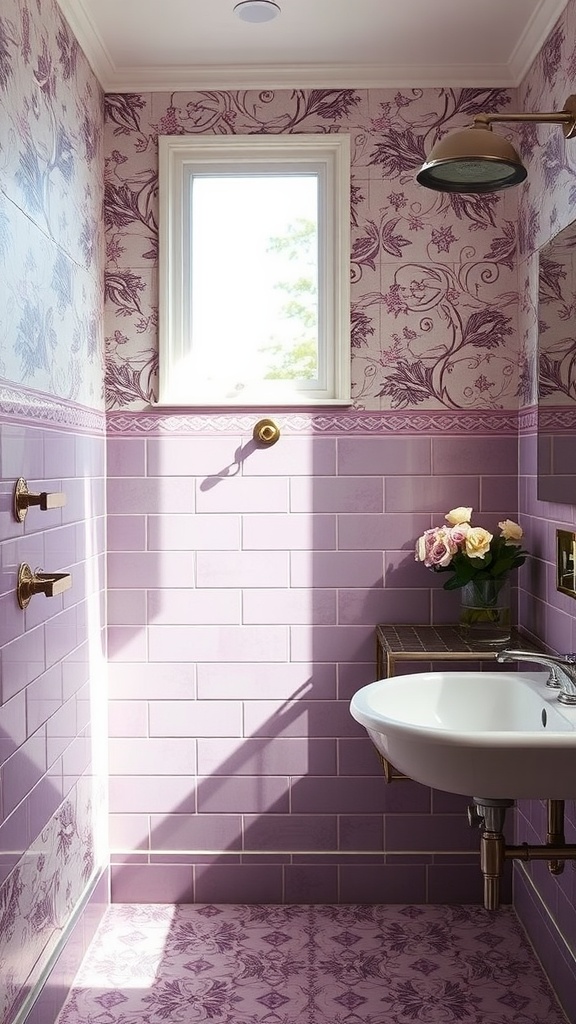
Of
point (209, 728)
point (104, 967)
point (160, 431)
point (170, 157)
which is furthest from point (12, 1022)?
point (170, 157)

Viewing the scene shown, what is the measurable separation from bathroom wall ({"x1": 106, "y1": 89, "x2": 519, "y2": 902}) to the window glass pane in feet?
0.28

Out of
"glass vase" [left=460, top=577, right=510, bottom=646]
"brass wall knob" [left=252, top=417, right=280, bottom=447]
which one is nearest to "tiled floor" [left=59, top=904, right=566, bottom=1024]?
"glass vase" [left=460, top=577, right=510, bottom=646]

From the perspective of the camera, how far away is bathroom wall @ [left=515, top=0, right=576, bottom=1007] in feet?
7.81

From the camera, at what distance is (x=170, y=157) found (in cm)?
293

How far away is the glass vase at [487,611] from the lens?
2.74 meters

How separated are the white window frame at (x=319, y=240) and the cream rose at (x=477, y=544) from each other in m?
0.56

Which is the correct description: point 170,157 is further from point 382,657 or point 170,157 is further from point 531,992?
point 531,992

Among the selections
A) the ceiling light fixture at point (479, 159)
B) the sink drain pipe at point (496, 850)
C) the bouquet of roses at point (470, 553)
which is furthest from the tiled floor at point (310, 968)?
the ceiling light fixture at point (479, 159)

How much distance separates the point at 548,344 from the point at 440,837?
150 cm

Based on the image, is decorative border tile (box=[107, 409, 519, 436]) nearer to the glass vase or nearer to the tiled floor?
the glass vase

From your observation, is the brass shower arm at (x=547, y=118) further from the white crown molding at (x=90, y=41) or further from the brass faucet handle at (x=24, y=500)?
the brass faucet handle at (x=24, y=500)

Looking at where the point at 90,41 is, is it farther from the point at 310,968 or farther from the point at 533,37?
the point at 310,968

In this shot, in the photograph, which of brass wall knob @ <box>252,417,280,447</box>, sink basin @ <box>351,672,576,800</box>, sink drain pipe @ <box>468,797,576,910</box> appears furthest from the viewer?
brass wall knob @ <box>252,417,280,447</box>

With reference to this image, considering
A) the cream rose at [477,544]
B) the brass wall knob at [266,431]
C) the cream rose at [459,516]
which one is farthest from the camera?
the brass wall knob at [266,431]
